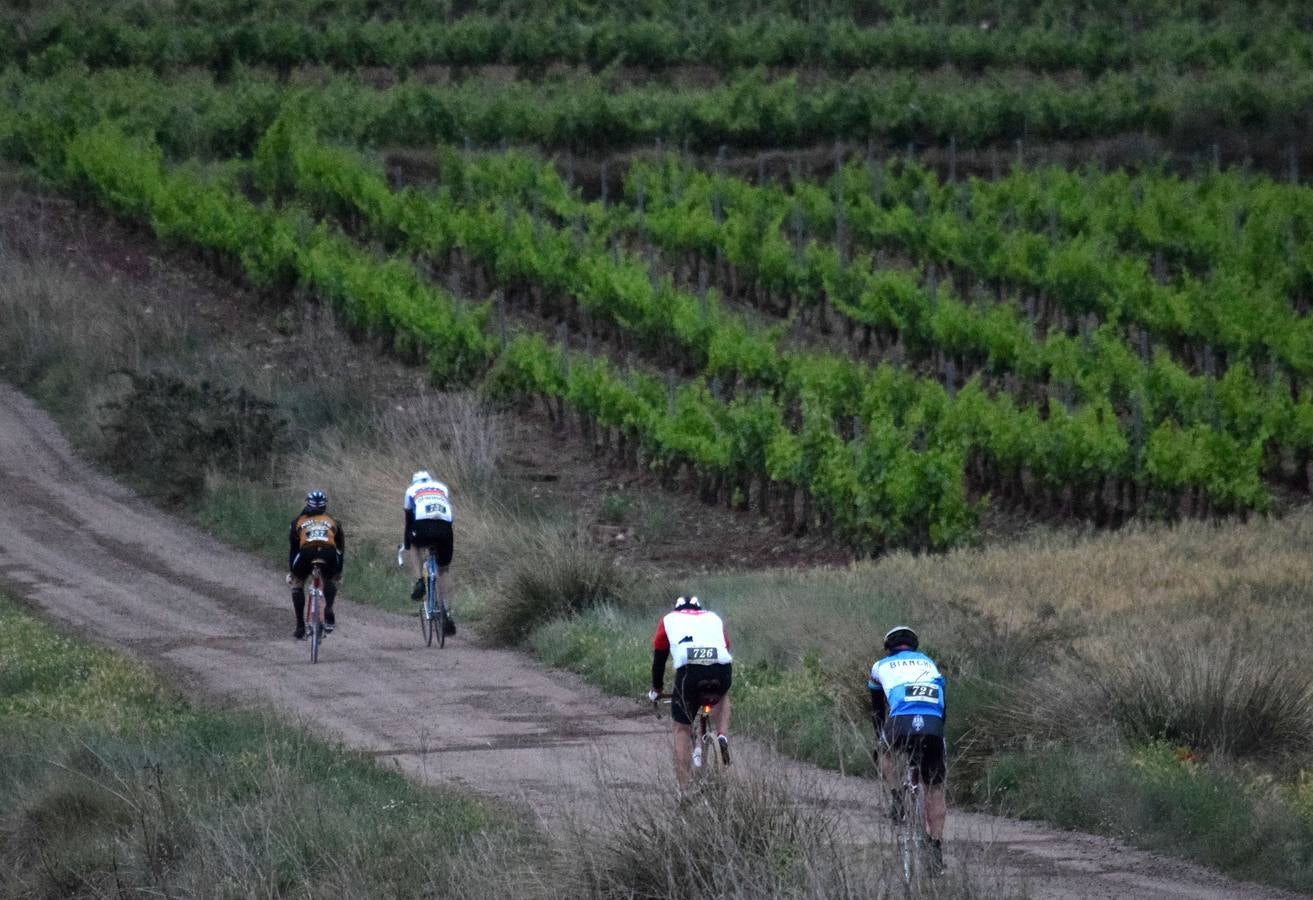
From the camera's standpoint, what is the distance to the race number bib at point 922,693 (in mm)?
11219

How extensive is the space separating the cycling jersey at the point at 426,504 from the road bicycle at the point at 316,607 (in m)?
1.09

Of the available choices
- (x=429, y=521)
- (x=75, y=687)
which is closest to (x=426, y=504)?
(x=429, y=521)

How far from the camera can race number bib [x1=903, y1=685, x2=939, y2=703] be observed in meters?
11.2

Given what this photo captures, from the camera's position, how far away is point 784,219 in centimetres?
4247

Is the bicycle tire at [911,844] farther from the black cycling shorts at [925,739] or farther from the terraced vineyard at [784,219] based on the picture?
the terraced vineyard at [784,219]

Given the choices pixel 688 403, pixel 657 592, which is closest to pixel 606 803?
pixel 657 592

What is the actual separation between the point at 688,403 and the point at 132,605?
9.78 m

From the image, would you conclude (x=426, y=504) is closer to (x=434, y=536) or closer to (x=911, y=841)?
(x=434, y=536)

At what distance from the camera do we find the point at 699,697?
42.8 feet

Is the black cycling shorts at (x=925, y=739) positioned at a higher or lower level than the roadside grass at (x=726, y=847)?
higher

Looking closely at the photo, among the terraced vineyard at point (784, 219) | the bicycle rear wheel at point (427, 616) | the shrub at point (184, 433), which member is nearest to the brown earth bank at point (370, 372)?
the terraced vineyard at point (784, 219)

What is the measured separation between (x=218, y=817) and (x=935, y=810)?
3984mm

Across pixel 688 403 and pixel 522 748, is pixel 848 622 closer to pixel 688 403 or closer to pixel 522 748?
pixel 522 748

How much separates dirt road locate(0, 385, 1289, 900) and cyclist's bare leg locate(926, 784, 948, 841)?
28 centimetres
